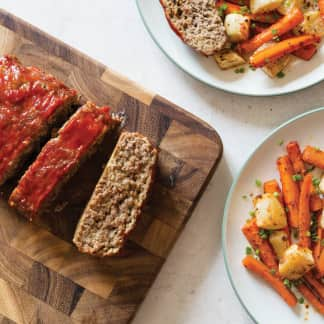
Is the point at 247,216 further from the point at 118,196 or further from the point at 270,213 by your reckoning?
the point at 118,196

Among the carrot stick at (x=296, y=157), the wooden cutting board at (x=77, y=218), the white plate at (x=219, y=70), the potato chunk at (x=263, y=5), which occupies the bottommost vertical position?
the wooden cutting board at (x=77, y=218)

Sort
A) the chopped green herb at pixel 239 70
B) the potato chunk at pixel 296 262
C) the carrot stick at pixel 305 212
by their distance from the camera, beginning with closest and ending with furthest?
the potato chunk at pixel 296 262
the carrot stick at pixel 305 212
the chopped green herb at pixel 239 70

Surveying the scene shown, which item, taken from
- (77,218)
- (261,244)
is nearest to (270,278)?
(261,244)

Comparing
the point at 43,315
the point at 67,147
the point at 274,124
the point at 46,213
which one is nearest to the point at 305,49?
the point at 274,124

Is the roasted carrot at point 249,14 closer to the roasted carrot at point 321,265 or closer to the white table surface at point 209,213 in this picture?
the white table surface at point 209,213

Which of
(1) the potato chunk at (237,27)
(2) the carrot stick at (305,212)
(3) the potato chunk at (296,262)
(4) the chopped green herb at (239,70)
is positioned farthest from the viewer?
(4) the chopped green herb at (239,70)

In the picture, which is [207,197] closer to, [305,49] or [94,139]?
[94,139]

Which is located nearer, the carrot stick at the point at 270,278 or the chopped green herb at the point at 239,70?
the carrot stick at the point at 270,278

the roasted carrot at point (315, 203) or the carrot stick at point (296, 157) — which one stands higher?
the carrot stick at point (296, 157)

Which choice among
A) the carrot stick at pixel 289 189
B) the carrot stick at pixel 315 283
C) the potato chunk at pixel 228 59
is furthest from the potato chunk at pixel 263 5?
the carrot stick at pixel 315 283
